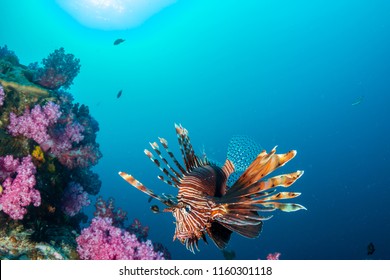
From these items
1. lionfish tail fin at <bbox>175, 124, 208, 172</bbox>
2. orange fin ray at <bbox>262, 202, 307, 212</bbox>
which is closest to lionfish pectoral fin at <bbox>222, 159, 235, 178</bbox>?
lionfish tail fin at <bbox>175, 124, 208, 172</bbox>

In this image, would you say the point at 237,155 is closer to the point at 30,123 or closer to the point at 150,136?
the point at 30,123

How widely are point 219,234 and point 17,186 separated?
273 cm

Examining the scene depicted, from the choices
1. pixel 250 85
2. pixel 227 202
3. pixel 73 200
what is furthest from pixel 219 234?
pixel 250 85

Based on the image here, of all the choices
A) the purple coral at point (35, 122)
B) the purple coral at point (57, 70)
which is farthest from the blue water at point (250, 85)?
the purple coral at point (35, 122)

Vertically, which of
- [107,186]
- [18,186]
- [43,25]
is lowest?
[18,186]

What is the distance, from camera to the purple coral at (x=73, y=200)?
178 inches

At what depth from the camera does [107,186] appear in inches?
1905

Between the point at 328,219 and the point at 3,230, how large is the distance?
31191mm

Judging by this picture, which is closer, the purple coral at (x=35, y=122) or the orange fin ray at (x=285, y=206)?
the orange fin ray at (x=285, y=206)

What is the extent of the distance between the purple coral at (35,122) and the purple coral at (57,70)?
1.11 meters

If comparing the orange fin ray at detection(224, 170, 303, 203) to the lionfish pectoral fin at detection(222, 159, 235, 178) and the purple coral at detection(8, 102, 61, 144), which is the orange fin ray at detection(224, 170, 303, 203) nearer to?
the lionfish pectoral fin at detection(222, 159, 235, 178)

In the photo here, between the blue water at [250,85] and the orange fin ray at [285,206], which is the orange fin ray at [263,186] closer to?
the orange fin ray at [285,206]

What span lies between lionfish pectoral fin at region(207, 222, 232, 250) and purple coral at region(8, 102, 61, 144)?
10.5 feet
